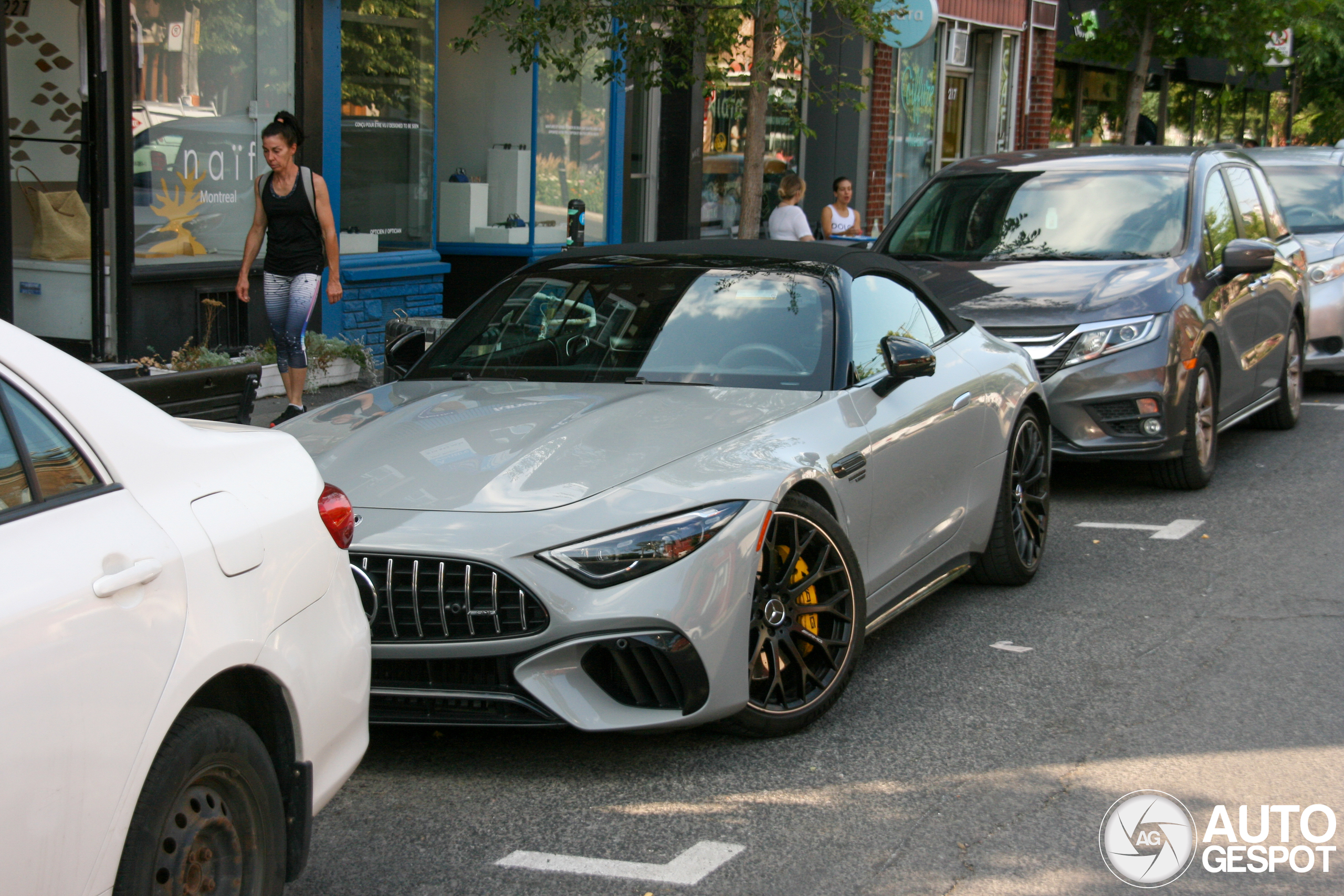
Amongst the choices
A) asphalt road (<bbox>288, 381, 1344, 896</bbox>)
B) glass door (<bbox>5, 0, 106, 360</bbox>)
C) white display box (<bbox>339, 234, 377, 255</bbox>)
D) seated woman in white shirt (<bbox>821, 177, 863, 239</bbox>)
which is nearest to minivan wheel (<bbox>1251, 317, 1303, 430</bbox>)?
asphalt road (<bbox>288, 381, 1344, 896</bbox>)

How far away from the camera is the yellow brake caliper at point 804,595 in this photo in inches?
180

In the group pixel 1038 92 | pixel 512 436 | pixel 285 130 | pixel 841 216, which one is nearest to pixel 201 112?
pixel 285 130

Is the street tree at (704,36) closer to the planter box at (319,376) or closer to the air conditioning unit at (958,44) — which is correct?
the planter box at (319,376)

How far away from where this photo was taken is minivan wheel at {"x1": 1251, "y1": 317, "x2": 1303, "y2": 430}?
413 inches

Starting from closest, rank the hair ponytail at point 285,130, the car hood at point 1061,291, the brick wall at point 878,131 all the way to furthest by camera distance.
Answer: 1. the car hood at point 1061,291
2. the hair ponytail at point 285,130
3. the brick wall at point 878,131

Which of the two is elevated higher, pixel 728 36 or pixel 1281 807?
pixel 728 36

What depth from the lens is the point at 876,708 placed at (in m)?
4.98

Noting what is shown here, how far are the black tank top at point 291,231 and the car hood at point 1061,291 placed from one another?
390 cm

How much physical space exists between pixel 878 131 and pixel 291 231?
12.3 metres

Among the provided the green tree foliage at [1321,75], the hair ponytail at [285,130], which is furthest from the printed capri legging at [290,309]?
the green tree foliage at [1321,75]

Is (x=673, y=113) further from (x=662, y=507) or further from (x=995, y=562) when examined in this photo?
(x=662, y=507)

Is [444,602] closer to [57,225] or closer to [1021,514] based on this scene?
[1021,514]

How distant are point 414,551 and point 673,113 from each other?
44.4ft

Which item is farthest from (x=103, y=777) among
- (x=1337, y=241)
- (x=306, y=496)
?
(x=1337, y=241)
